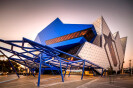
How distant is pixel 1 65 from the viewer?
51500mm

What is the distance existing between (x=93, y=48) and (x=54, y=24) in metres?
22.1

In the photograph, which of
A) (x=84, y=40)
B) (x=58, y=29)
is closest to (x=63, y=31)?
(x=58, y=29)

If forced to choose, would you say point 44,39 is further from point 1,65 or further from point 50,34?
point 1,65

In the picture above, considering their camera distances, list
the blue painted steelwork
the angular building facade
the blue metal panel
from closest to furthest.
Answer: the angular building facade
the blue painted steelwork
the blue metal panel

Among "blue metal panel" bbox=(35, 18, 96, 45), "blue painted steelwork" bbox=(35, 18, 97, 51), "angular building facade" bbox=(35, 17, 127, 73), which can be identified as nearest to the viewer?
"angular building facade" bbox=(35, 17, 127, 73)

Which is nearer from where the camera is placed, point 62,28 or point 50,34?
point 62,28

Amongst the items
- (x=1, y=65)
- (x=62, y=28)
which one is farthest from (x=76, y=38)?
(x=1, y=65)

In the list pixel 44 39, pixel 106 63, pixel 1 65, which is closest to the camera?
pixel 106 63

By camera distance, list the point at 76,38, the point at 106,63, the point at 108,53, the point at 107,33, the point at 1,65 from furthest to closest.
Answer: the point at 1,65
the point at 107,33
the point at 108,53
the point at 106,63
the point at 76,38

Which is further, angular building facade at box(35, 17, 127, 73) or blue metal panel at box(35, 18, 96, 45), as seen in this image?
blue metal panel at box(35, 18, 96, 45)

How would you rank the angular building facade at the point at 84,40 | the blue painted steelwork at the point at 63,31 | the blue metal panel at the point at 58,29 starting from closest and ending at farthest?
the angular building facade at the point at 84,40
the blue painted steelwork at the point at 63,31
the blue metal panel at the point at 58,29

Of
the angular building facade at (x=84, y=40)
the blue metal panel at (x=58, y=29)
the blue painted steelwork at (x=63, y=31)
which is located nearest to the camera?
the angular building facade at (x=84, y=40)

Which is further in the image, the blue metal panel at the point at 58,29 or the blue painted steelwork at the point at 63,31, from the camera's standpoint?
the blue metal panel at the point at 58,29

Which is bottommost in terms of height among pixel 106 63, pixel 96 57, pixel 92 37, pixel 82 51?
pixel 106 63
